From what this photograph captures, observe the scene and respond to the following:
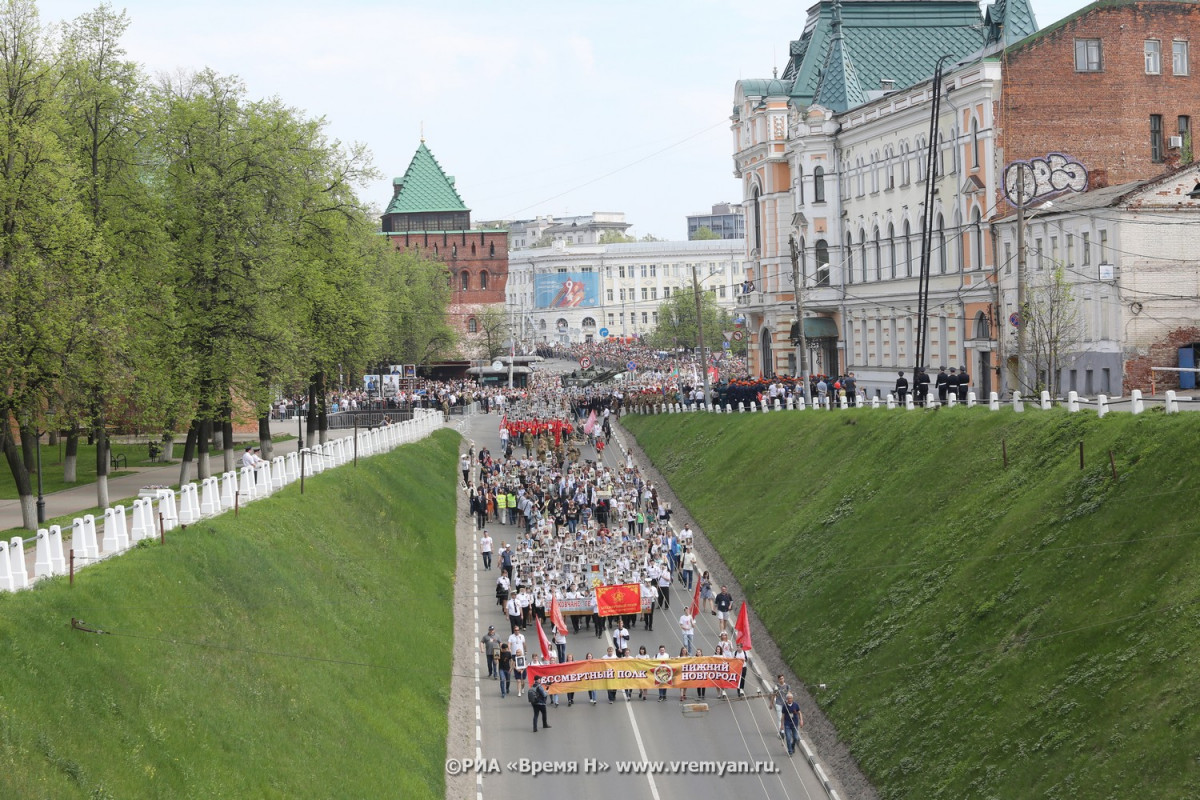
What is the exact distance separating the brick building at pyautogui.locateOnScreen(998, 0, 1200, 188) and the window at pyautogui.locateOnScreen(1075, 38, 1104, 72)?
4cm

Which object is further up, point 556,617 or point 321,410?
point 321,410

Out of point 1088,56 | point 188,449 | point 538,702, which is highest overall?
point 1088,56

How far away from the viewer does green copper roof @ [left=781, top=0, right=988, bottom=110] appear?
3391 inches

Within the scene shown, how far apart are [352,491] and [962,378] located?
19310 millimetres

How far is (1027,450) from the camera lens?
37719mm

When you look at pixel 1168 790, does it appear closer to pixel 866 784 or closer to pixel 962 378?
pixel 866 784

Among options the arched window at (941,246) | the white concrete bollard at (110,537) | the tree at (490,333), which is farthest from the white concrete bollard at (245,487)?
the tree at (490,333)

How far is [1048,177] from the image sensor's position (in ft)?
211

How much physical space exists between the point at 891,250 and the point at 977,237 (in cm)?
999

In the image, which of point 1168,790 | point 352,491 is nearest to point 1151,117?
point 352,491

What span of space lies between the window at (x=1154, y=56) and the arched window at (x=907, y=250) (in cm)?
1317

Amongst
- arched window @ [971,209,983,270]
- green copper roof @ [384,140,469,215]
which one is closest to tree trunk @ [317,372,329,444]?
arched window @ [971,209,983,270]

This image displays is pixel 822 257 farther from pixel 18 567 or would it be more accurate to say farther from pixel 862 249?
pixel 18 567

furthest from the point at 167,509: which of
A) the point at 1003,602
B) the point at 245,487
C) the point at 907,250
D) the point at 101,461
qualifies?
the point at 907,250
